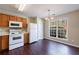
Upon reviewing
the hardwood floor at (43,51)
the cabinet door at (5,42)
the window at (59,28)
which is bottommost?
the hardwood floor at (43,51)

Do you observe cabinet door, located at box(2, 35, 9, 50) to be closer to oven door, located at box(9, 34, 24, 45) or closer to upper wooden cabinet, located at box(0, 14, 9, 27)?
oven door, located at box(9, 34, 24, 45)

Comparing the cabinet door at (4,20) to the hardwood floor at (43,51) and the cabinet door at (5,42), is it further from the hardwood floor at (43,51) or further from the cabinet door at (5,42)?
the hardwood floor at (43,51)

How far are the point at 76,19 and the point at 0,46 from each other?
15.7 feet

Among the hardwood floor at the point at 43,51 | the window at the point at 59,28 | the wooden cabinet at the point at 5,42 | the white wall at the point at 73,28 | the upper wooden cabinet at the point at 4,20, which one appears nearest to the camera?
the hardwood floor at the point at 43,51

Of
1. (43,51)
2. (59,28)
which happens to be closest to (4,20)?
(43,51)

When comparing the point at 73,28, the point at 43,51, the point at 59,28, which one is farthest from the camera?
the point at 59,28

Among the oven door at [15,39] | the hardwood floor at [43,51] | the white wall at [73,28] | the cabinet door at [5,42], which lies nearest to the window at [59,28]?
the white wall at [73,28]

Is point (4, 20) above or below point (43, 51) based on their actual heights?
above

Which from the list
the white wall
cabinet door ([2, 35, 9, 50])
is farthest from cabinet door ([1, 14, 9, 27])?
the white wall

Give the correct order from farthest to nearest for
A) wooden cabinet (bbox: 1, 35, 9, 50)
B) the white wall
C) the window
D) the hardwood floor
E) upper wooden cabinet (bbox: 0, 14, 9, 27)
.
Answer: the window
the white wall
upper wooden cabinet (bbox: 0, 14, 9, 27)
wooden cabinet (bbox: 1, 35, 9, 50)
the hardwood floor

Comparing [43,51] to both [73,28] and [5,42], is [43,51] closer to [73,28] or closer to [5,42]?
[5,42]

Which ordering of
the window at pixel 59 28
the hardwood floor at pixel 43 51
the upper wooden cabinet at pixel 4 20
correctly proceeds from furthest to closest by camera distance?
the window at pixel 59 28
the upper wooden cabinet at pixel 4 20
the hardwood floor at pixel 43 51
